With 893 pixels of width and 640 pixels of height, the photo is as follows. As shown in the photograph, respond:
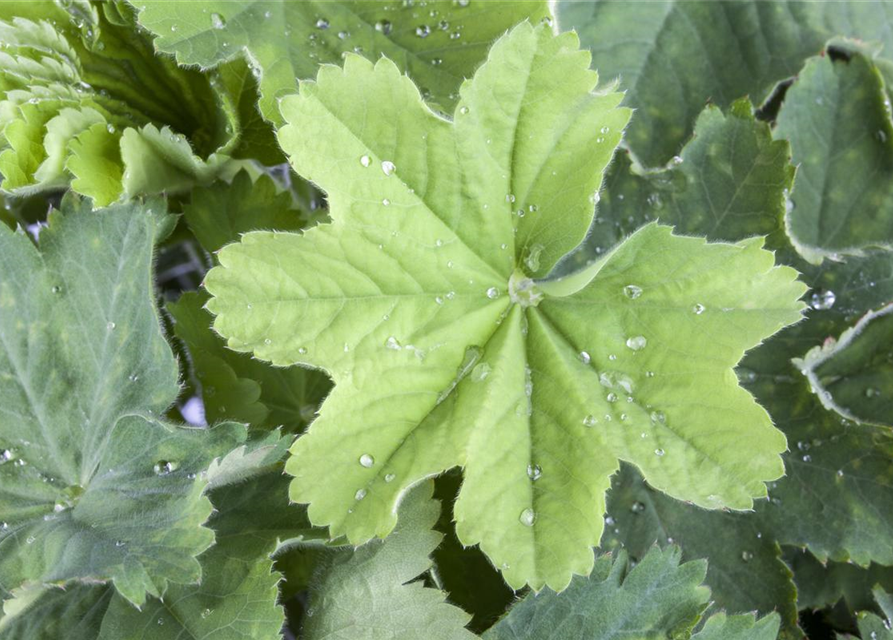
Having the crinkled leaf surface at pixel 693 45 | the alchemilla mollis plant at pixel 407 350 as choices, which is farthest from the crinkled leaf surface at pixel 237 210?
the crinkled leaf surface at pixel 693 45

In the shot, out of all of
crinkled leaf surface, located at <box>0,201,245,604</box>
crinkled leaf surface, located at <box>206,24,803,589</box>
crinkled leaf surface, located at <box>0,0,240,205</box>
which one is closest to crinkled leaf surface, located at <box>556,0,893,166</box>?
crinkled leaf surface, located at <box>206,24,803,589</box>

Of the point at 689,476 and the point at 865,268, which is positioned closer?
the point at 689,476

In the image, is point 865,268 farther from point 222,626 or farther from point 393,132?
point 222,626

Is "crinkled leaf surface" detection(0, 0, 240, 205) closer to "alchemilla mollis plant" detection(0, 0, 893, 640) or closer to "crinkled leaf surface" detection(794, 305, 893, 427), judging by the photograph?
"alchemilla mollis plant" detection(0, 0, 893, 640)

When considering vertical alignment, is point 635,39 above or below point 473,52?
below

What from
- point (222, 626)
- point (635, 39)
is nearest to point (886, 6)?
point (635, 39)

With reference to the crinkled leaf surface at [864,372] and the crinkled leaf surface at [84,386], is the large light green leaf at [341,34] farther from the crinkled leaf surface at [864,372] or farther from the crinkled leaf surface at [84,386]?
the crinkled leaf surface at [864,372]
